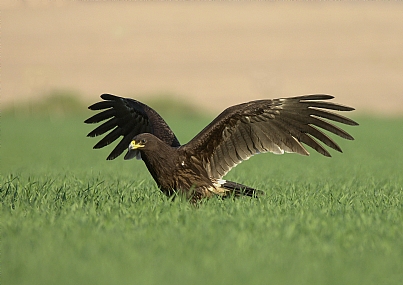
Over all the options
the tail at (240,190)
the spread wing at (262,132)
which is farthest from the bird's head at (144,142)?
the tail at (240,190)

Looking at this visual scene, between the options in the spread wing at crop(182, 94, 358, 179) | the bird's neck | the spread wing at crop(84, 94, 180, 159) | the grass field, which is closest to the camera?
the grass field

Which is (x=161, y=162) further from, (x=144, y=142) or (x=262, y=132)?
(x=262, y=132)

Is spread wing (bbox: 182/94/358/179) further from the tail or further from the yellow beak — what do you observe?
the yellow beak

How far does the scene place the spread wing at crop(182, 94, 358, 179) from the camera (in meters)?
7.39

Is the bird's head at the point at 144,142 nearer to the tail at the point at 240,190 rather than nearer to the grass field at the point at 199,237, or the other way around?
the grass field at the point at 199,237

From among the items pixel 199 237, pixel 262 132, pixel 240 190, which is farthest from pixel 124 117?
pixel 199 237

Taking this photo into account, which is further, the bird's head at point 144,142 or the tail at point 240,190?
the tail at point 240,190

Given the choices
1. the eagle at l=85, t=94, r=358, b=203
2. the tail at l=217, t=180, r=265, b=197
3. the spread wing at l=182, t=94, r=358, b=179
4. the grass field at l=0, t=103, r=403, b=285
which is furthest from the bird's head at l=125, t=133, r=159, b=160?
the tail at l=217, t=180, r=265, b=197

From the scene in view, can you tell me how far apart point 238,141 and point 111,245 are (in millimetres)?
3084

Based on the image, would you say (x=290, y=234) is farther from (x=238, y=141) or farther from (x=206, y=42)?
(x=206, y=42)

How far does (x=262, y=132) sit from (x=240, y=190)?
76cm

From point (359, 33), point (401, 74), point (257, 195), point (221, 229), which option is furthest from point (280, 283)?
point (359, 33)

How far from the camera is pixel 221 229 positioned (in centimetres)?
544

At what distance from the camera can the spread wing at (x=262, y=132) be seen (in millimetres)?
7391
